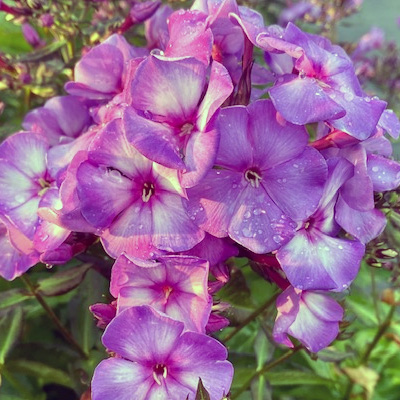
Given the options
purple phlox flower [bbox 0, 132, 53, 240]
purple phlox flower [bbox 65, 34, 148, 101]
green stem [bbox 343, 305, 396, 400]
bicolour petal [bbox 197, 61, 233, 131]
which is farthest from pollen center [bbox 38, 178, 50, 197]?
green stem [bbox 343, 305, 396, 400]

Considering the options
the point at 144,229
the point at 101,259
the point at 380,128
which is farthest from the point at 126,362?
the point at 380,128

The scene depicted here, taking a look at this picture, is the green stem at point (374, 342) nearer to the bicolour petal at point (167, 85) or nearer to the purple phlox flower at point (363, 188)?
the purple phlox flower at point (363, 188)

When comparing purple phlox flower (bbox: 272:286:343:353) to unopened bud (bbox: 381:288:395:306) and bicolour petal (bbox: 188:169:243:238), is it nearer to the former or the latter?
bicolour petal (bbox: 188:169:243:238)

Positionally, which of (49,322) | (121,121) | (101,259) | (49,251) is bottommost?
(49,322)

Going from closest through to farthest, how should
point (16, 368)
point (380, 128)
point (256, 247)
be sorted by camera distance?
point (256, 247), point (380, 128), point (16, 368)

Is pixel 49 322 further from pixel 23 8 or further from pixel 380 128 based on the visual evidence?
pixel 380 128

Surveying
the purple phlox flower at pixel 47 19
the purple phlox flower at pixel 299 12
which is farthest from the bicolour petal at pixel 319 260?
the purple phlox flower at pixel 299 12

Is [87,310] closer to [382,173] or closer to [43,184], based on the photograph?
[43,184]
